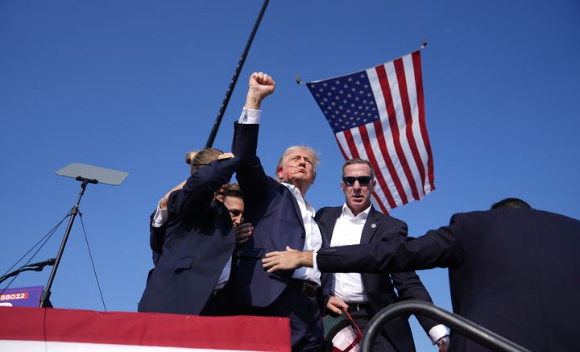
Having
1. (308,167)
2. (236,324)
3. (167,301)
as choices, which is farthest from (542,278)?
(308,167)

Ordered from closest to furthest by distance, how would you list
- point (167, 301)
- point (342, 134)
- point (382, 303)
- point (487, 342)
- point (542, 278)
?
point (487, 342) → point (542, 278) → point (167, 301) → point (382, 303) → point (342, 134)

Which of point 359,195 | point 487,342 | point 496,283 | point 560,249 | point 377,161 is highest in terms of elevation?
point 377,161

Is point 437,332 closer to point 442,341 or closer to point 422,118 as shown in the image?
point 442,341

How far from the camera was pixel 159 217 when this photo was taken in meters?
2.95

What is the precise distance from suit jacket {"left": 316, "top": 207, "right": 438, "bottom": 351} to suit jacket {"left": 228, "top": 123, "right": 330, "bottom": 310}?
56 cm

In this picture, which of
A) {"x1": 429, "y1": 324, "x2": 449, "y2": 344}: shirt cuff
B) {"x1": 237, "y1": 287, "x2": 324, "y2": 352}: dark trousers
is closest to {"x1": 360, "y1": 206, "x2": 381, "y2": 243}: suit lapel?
{"x1": 429, "y1": 324, "x2": 449, "y2": 344}: shirt cuff

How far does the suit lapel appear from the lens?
3.87 metres

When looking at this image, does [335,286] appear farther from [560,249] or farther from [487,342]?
[487,342]

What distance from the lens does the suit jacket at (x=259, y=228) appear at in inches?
107

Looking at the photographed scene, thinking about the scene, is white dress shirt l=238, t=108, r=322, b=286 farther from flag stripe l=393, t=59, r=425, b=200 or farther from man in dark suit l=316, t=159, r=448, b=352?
flag stripe l=393, t=59, r=425, b=200

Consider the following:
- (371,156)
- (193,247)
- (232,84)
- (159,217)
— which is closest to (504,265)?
(193,247)

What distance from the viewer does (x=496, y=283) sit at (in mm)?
2096

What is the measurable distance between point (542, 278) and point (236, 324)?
136cm

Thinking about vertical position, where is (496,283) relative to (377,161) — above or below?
below
